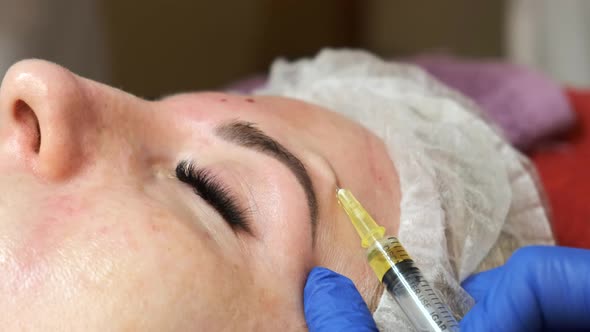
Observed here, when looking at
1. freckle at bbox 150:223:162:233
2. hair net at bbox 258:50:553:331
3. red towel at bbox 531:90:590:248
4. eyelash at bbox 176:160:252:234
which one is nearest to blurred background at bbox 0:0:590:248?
red towel at bbox 531:90:590:248

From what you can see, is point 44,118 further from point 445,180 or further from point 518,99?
point 518,99

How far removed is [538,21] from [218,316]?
1.82 meters

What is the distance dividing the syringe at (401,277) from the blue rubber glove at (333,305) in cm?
4

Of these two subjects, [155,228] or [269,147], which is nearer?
[155,228]

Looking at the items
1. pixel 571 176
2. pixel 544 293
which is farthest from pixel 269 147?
pixel 571 176

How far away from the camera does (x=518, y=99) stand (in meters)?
1.46

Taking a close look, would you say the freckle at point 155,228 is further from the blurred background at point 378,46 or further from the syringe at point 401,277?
the blurred background at point 378,46

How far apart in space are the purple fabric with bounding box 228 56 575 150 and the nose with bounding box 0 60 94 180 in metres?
0.94

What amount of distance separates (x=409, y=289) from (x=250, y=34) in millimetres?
2224

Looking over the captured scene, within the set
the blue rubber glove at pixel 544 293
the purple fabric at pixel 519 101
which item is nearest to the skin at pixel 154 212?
the blue rubber glove at pixel 544 293

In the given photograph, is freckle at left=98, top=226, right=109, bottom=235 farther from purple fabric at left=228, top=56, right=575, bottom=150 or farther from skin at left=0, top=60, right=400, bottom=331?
purple fabric at left=228, top=56, right=575, bottom=150

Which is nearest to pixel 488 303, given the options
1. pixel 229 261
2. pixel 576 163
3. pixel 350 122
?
pixel 229 261

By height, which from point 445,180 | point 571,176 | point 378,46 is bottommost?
point 378,46

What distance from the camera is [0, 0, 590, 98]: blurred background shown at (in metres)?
1.76
